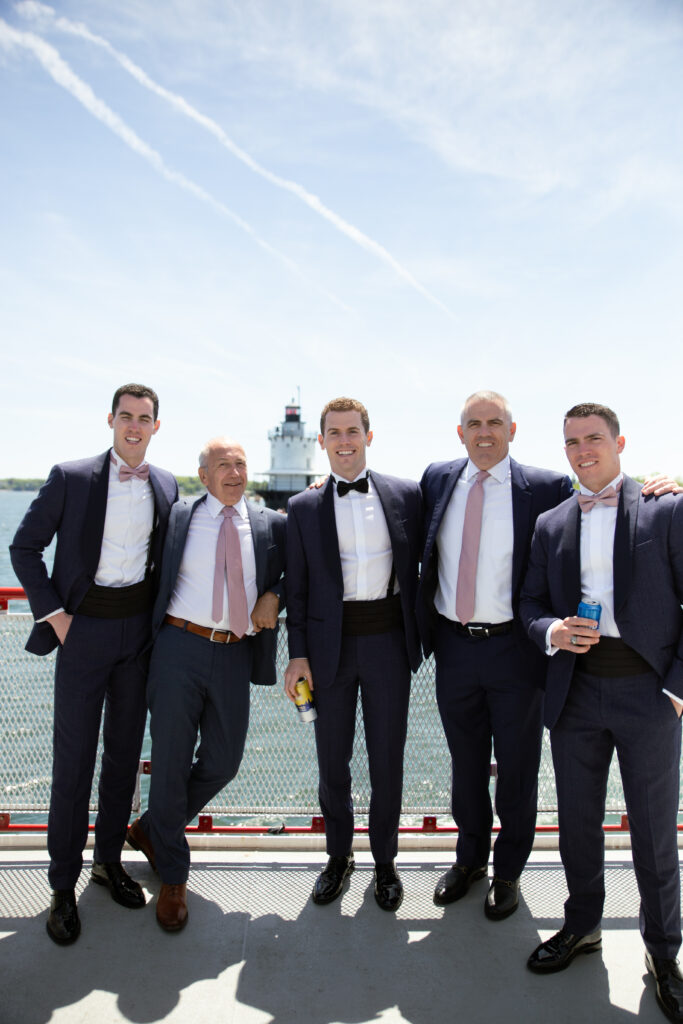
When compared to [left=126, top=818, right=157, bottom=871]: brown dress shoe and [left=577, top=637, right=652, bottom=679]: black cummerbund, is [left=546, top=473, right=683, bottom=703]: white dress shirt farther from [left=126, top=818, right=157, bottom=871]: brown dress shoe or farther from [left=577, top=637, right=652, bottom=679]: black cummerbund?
[left=126, top=818, right=157, bottom=871]: brown dress shoe

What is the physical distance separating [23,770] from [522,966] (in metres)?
2.86

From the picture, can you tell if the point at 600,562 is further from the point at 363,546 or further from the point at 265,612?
the point at 265,612

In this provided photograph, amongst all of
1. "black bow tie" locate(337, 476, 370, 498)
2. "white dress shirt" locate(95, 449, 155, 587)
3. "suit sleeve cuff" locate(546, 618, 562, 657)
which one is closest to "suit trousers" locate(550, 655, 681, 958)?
"suit sleeve cuff" locate(546, 618, 562, 657)

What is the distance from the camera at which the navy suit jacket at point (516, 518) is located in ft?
10.8

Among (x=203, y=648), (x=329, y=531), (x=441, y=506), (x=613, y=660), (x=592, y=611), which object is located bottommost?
(x=203, y=648)

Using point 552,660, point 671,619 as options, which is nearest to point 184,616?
point 552,660

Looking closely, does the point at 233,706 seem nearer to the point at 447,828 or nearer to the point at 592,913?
the point at 447,828

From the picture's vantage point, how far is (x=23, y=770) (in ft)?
13.1

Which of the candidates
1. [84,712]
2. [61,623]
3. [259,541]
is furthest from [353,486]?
[84,712]

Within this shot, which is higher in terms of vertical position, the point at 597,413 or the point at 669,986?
the point at 597,413

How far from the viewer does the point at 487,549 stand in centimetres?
338

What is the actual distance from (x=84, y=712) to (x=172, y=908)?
988 millimetres

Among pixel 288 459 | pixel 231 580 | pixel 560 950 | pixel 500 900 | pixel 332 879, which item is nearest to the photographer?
pixel 560 950

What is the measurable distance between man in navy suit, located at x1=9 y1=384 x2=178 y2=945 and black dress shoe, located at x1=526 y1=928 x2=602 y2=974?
6.02ft
